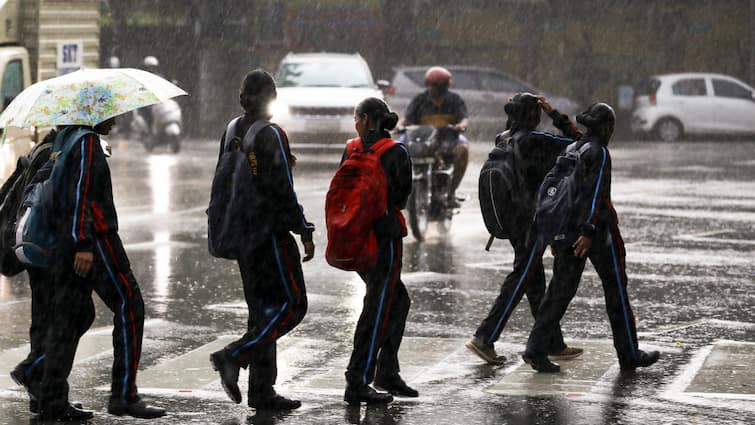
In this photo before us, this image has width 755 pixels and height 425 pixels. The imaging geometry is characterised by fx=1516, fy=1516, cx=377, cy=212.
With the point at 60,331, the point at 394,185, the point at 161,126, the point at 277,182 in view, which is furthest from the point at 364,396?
the point at 161,126

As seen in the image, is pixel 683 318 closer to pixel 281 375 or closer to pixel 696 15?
pixel 281 375

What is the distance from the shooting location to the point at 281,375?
8453 mm

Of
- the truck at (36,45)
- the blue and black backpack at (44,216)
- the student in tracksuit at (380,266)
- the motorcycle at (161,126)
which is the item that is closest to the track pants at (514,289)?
the student in tracksuit at (380,266)

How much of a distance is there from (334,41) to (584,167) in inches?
1202

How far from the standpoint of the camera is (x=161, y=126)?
91.5 feet

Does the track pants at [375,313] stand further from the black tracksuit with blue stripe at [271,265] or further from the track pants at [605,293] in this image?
the track pants at [605,293]

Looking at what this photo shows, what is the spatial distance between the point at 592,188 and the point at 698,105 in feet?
81.8

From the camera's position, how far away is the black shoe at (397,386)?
309 inches

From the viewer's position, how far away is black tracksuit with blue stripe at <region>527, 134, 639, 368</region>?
8.32m

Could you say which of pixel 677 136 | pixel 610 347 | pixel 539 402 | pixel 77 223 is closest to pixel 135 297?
pixel 77 223

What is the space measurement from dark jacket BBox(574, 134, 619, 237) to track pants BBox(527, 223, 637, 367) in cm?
16

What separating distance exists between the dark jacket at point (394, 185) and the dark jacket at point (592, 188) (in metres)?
1.22

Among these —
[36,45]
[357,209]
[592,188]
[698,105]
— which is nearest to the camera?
[357,209]

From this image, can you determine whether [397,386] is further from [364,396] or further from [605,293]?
[605,293]
